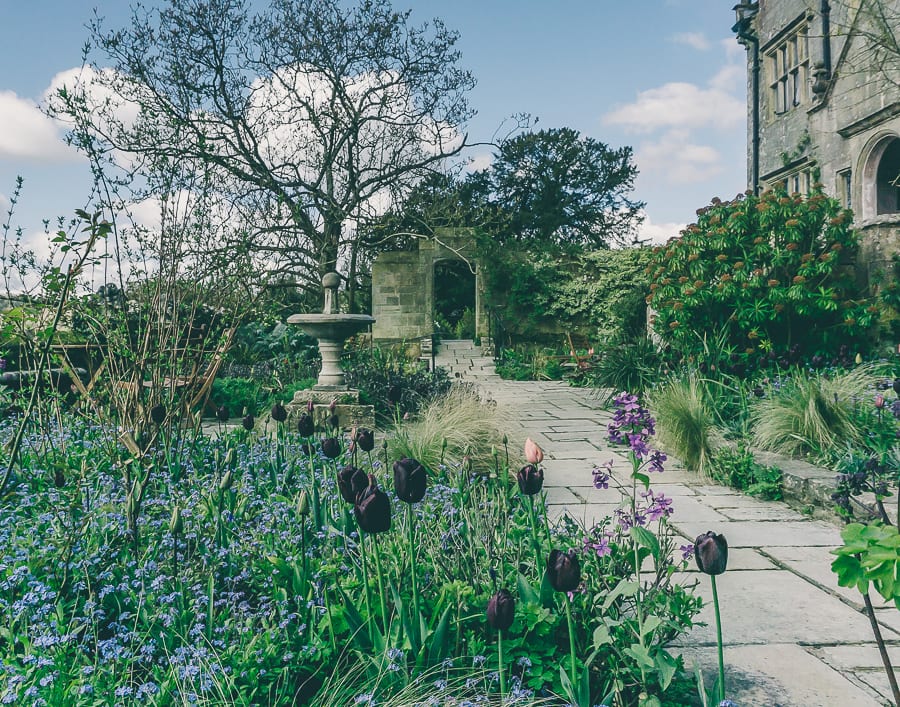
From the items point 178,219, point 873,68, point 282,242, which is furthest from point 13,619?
point 282,242

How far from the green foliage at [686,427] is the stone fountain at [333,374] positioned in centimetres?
272

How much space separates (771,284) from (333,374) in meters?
4.76

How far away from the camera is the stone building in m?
10.8

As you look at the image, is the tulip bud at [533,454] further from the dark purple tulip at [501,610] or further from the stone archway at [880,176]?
the stone archway at [880,176]

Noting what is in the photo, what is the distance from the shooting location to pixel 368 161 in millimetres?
15203

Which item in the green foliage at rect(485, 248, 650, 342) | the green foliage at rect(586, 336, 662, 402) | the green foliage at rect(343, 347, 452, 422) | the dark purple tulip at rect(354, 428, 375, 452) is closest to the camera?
the dark purple tulip at rect(354, 428, 375, 452)

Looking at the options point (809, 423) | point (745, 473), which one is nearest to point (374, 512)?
point (745, 473)

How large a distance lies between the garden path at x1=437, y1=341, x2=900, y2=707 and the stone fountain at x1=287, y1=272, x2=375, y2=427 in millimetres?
1977

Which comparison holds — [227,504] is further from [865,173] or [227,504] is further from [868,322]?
[865,173]

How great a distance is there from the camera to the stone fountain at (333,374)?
6.92m

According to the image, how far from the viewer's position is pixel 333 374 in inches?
291

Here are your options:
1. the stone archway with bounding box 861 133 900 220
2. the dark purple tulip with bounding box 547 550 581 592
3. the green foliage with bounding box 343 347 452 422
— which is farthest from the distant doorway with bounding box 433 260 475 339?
the dark purple tulip with bounding box 547 550 581 592

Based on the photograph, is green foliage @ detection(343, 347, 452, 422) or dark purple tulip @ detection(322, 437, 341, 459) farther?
green foliage @ detection(343, 347, 452, 422)

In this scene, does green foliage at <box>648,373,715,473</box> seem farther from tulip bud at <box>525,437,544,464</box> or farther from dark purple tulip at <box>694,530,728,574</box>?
dark purple tulip at <box>694,530,728,574</box>
